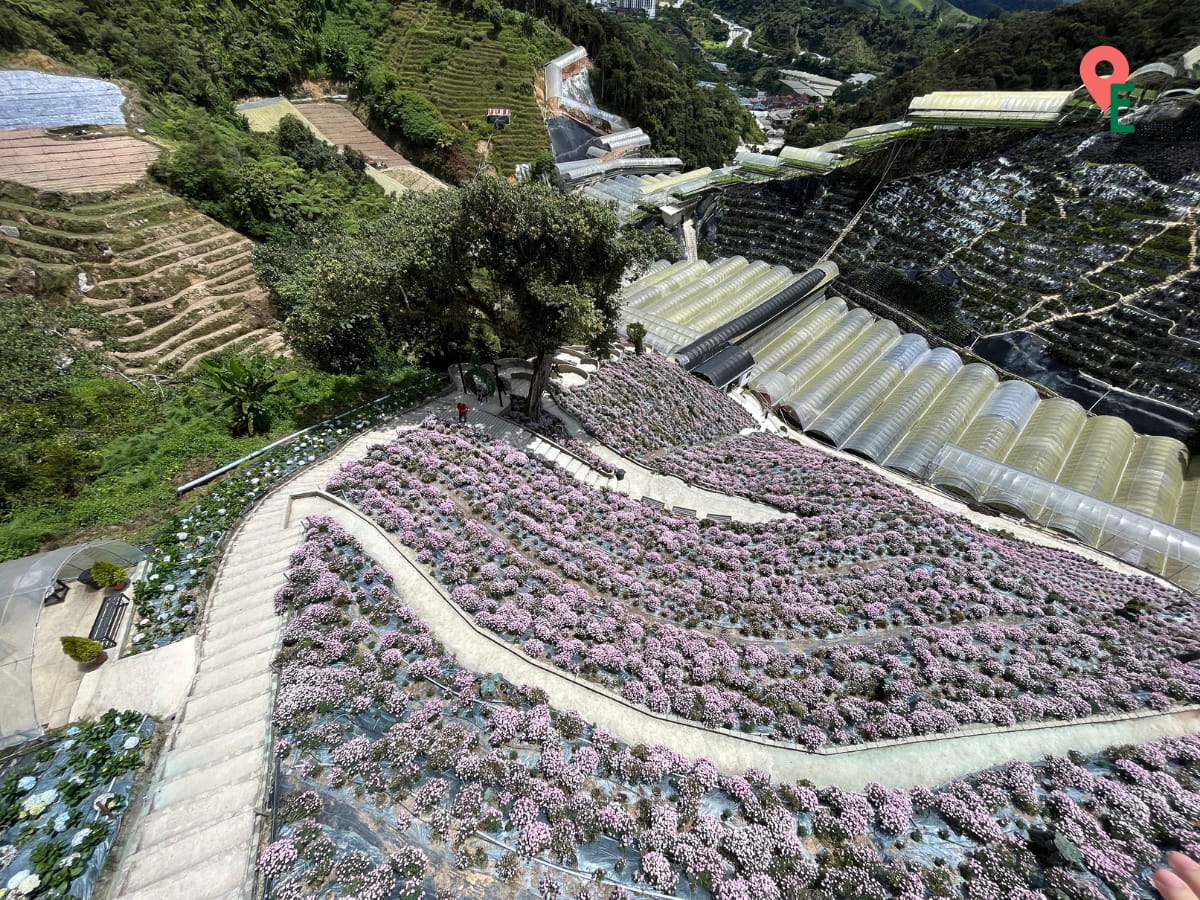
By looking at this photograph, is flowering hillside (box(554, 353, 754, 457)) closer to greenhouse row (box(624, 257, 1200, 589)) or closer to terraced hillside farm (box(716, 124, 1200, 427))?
greenhouse row (box(624, 257, 1200, 589))

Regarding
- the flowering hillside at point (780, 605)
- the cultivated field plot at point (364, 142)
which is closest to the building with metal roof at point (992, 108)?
the flowering hillside at point (780, 605)

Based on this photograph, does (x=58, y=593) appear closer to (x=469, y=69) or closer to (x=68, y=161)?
(x=68, y=161)

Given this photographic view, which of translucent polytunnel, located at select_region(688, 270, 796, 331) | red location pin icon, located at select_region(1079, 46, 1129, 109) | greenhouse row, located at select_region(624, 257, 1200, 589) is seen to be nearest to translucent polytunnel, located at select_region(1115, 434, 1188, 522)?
greenhouse row, located at select_region(624, 257, 1200, 589)

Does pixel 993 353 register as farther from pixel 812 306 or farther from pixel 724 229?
pixel 724 229

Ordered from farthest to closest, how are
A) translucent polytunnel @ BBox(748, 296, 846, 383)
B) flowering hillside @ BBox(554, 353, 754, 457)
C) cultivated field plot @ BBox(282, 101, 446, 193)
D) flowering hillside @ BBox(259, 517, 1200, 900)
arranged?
cultivated field plot @ BBox(282, 101, 446, 193)
translucent polytunnel @ BBox(748, 296, 846, 383)
flowering hillside @ BBox(554, 353, 754, 457)
flowering hillside @ BBox(259, 517, 1200, 900)

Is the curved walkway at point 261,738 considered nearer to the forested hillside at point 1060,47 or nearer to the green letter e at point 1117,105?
the green letter e at point 1117,105
